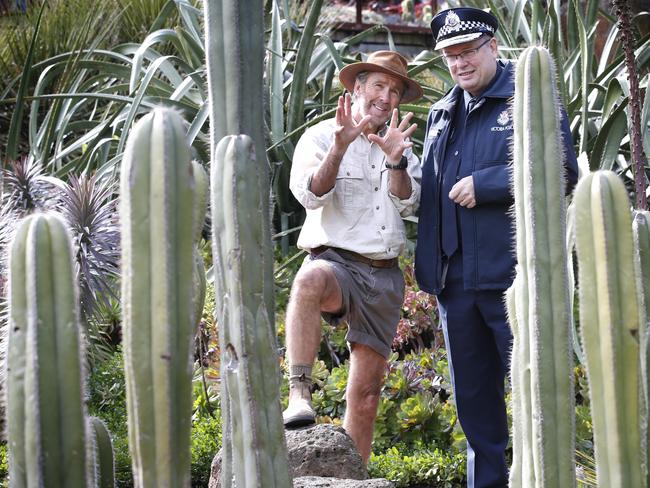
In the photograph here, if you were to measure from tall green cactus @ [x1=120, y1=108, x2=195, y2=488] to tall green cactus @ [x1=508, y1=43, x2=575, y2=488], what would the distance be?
0.75 metres

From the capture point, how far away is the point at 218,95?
228cm

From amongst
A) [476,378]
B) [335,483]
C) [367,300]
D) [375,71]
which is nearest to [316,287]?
[367,300]

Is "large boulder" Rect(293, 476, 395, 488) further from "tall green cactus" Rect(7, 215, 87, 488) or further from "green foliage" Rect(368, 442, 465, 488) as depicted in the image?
"tall green cactus" Rect(7, 215, 87, 488)

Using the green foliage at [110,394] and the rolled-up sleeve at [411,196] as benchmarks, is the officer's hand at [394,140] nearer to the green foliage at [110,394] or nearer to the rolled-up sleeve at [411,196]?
the rolled-up sleeve at [411,196]

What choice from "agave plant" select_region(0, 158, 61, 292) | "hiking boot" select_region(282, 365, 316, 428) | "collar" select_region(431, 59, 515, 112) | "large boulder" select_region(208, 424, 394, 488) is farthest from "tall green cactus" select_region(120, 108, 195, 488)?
"agave plant" select_region(0, 158, 61, 292)

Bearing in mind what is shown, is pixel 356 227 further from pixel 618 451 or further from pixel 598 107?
pixel 598 107

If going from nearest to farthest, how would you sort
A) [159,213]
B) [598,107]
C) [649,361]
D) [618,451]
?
[159,213] < [618,451] < [649,361] < [598,107]

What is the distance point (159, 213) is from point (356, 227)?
8.17 feet

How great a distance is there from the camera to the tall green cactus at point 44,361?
186 centimetres

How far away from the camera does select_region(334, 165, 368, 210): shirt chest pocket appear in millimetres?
4324

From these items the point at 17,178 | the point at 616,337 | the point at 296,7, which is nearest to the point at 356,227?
the point at 17,178

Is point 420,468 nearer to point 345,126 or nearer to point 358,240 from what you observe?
point 358,240

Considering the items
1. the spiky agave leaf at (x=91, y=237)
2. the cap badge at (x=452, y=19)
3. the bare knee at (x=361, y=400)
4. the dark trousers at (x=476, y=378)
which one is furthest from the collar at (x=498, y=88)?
the spiky agave leaf at (x=91, y=237)

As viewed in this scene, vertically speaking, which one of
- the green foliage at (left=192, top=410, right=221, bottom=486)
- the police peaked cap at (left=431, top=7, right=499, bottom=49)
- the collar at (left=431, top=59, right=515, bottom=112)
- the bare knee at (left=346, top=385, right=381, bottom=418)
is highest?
the police peaked cap at (left=431, top=7, right=499, bottom=49)
